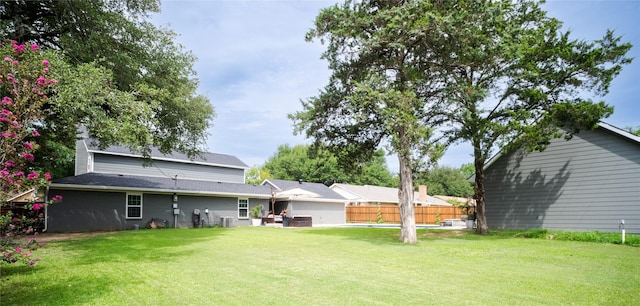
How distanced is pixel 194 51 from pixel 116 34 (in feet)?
9.76

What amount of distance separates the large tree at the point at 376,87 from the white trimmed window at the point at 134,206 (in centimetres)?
1171

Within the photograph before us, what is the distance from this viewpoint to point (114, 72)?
13.8 m

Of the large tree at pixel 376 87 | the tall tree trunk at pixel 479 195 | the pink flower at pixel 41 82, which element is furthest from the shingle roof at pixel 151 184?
the pink flower at pixel 41 82

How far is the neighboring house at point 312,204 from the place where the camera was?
29.7m

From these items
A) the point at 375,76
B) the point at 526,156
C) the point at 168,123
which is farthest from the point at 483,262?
the point at 168,123

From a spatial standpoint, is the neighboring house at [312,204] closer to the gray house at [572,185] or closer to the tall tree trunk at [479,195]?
the tall tree trunk at [479,195]

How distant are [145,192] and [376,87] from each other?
1543cm

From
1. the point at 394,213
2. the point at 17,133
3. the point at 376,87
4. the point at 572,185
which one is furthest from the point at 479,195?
the point at 17,133

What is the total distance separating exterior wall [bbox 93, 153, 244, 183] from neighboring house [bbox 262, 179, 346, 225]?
3.46 meters

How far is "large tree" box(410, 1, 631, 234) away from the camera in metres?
13.5

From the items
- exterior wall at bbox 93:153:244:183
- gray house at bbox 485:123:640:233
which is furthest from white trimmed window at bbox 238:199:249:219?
gray house at bbox 485:123:640:233

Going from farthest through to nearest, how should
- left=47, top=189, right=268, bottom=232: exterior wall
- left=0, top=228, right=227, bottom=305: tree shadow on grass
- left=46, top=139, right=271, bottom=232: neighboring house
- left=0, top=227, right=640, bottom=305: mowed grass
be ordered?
left=46, top=139, right=271, bottom=232: neighboring house → left=47, top=189, right=268, bottom=232: exterior wall → left=0, top=228, right=227, bottom=305: tree shadow on grass → left=0, top=227, right=640, bottom=305: mowed grass

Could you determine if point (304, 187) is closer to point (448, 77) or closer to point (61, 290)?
point (448, 77)

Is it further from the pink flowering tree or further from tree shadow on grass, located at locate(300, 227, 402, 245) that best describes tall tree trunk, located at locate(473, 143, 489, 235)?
the pink flowering tree
